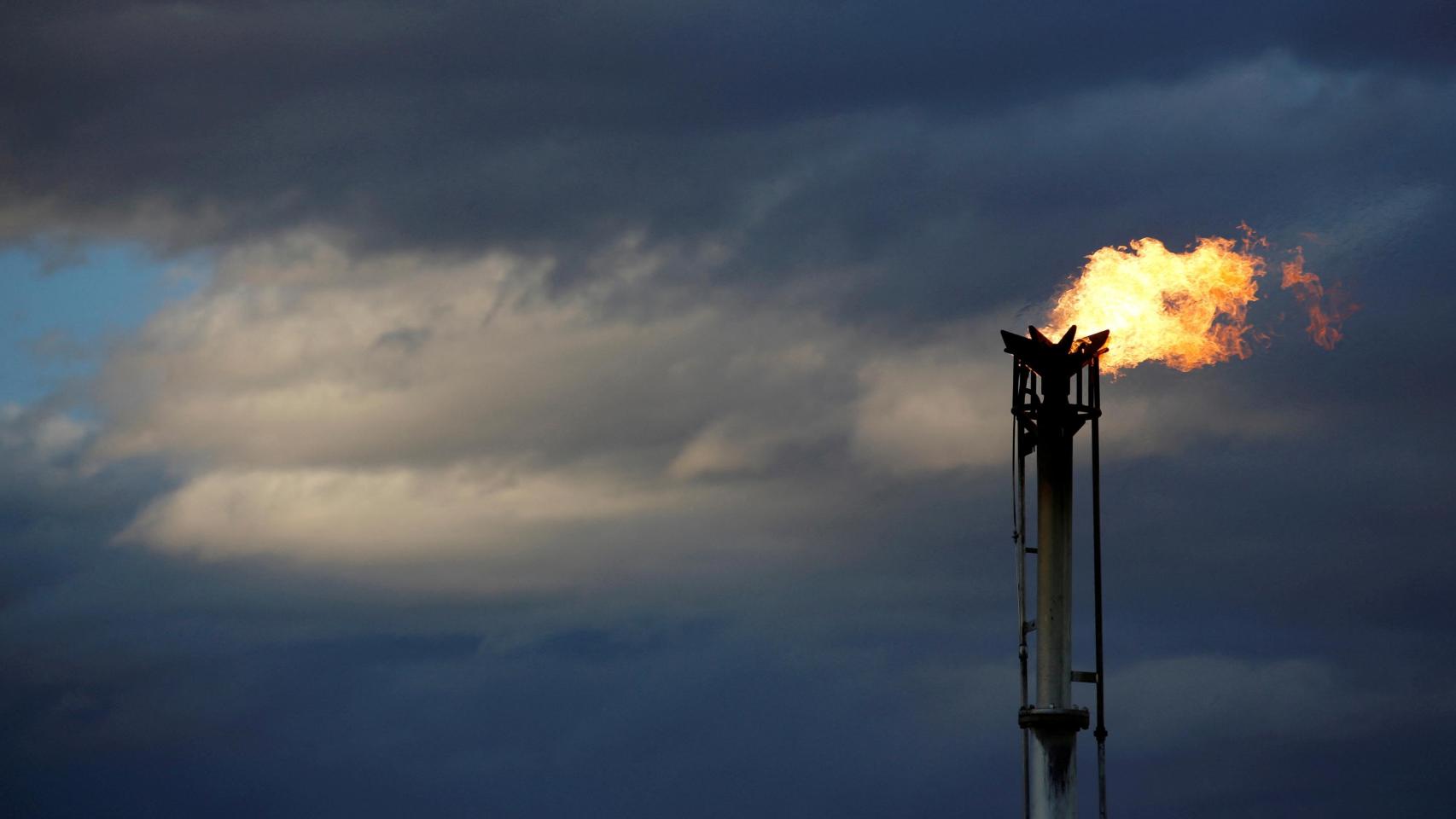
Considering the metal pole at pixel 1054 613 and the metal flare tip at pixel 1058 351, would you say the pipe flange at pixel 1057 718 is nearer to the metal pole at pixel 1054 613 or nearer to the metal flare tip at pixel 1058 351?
the metal pole at pixel 1054 613

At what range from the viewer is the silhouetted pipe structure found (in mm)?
47781

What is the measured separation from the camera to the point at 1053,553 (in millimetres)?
48438

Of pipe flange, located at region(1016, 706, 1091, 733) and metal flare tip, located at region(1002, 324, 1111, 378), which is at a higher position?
metal flare tip, located at region(1002, 324, 1111, 378)

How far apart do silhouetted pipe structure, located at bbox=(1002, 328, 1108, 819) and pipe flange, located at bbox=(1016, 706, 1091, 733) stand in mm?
21

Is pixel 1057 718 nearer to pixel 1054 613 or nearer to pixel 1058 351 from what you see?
pixel 1054 613

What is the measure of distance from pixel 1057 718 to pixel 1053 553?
409cm

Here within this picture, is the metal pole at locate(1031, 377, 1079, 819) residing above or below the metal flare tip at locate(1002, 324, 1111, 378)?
below

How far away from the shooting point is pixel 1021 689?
48531mm

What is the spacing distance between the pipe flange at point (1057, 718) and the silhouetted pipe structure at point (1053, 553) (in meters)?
0.02

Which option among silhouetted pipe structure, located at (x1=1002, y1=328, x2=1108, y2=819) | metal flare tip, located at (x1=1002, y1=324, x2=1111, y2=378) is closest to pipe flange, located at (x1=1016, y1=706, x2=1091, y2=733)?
silhouetted pipe structure, located at (x1=1002, y1=328, x2=1108, y2=819)

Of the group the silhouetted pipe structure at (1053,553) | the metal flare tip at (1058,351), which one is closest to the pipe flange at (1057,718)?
the silhouetted pipe structure at (1053,553)

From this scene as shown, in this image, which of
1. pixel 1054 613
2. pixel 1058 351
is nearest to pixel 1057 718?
pixel 1054 613

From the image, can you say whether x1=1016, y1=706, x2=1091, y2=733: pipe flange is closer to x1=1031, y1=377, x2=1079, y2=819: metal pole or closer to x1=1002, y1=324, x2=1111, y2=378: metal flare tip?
x1=1031, y1=377, x2=1079, y2=819: metal pole

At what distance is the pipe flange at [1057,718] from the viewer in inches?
1873
